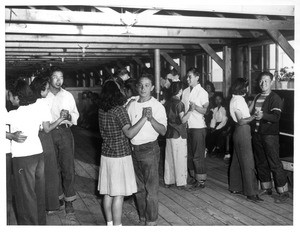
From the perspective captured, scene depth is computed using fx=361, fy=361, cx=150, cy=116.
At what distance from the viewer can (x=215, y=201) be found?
4.52 meters

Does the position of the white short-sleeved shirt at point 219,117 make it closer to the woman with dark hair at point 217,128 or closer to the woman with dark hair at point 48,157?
the woman with dark hair at point 217,128

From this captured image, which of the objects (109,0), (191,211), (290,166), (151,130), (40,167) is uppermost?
(109,0)

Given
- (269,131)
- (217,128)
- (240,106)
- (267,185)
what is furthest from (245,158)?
(217,128)

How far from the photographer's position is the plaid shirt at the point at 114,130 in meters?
3.23

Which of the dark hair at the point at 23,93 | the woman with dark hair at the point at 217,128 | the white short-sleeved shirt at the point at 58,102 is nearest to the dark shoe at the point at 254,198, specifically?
the white short-sleeved shirt at the point at 58,102

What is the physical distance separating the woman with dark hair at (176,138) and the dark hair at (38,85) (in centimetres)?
174

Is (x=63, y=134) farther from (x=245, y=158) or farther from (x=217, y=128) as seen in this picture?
(x=217, y=128)

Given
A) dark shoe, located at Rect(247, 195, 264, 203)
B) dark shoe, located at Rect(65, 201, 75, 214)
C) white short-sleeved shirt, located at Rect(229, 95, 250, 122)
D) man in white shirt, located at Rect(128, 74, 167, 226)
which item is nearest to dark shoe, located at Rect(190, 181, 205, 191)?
dark shoe, located at Rect(247, 195, 264, 203)

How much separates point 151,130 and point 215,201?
1602mm

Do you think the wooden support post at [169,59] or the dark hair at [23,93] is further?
the wooden support post at [169,59]

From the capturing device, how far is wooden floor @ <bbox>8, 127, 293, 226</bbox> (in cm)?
387

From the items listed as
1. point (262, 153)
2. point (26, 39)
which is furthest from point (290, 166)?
point (26, 39)

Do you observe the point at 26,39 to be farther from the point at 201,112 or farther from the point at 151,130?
the point at 151,130

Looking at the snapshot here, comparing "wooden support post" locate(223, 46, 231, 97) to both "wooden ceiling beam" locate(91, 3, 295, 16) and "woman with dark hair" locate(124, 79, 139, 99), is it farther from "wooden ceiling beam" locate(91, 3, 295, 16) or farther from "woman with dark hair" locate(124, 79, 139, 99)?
"woman with dark hair" locate(124, 79, 139, 99)
